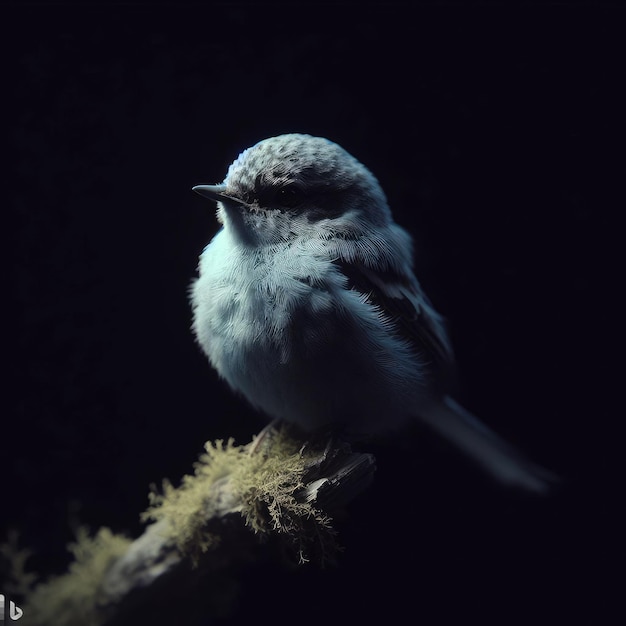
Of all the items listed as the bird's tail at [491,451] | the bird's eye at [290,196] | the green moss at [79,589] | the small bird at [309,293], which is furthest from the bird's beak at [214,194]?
the green moss at [79,589]

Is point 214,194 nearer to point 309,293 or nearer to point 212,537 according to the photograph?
point 309,293

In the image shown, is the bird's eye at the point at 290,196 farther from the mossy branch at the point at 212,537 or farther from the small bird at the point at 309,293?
the mossy branch at the point at 212,537

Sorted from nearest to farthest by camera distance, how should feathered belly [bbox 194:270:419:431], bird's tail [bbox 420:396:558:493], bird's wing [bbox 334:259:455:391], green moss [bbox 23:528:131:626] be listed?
feathered belly [bbox 194:270:419:431], bird's wing [bbox 334:259:455:391], green moss [bbox 23:528:131:626], bird's tail [bbox 420:396:558:493]

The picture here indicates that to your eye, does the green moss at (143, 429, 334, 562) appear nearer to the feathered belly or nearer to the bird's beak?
the feathered belly

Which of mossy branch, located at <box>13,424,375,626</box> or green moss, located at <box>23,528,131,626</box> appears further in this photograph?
green moss, located at <box>23,528,131,626</box>

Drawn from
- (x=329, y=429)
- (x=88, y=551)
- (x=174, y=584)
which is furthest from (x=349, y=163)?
(x=88, y=551)

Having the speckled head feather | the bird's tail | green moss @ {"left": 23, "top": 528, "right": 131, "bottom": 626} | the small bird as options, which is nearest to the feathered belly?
the small bird
